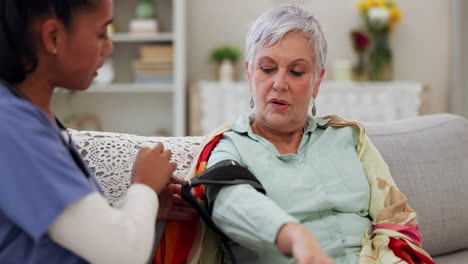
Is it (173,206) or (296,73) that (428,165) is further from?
(173,206)

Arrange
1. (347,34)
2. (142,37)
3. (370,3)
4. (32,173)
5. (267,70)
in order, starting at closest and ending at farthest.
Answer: (32,173), (267,70), (142,37), (370,3), (347,34)

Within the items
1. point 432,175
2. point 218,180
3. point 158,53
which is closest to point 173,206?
point 218,180

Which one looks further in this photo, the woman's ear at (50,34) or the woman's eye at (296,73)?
the woman's eye at (296,73)

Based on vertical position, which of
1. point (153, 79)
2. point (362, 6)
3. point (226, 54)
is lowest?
point (153, 79)

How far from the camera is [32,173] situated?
87cm

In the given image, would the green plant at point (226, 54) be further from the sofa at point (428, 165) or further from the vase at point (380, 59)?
the sofa at point (428, 165)

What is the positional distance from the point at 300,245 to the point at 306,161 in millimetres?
497

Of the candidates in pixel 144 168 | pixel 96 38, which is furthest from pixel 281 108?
pixel 96 38

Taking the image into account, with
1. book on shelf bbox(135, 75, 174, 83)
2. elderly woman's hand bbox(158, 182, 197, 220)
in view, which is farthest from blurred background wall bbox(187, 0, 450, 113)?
elderly woman's hand bbox(158, 182, 197, 220)

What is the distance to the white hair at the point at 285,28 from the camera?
1.45 meters

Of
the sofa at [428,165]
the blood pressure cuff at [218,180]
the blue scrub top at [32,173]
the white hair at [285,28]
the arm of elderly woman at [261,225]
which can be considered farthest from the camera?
the sofa at [428,165]

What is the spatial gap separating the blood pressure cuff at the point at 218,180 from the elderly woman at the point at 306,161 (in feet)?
0.07

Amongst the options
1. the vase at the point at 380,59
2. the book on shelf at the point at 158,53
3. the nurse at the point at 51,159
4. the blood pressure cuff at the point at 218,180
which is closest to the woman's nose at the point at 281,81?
the blood pressure cuff at the point at 218,180

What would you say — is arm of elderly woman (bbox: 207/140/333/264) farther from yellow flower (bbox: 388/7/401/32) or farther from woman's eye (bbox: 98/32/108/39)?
yellow flower (bbox: 388/7/401/32)
